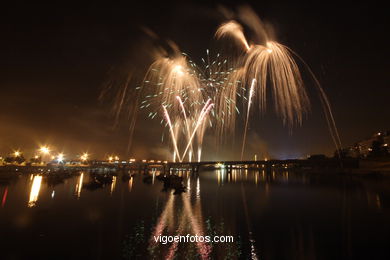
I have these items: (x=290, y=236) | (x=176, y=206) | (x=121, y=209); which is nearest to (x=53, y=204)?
(x=121, y=209)

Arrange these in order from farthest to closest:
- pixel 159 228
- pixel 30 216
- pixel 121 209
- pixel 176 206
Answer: pixel 176 206 < pixel 121 209 < pixel 30 216 < pixel 159 228

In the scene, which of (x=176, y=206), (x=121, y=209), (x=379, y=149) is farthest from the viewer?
(x=379, y=149)

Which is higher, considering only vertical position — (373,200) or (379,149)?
(379,149)

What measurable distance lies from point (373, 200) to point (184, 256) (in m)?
44.0

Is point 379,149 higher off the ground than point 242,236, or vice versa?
point 379,149

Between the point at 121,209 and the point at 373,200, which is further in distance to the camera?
the point at 373,200

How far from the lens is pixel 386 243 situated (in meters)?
20.8

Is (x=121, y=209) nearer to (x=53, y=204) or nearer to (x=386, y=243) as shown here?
(x=53, y=204)

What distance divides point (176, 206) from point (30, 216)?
20.0 m

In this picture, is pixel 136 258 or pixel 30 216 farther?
pixel 30 216

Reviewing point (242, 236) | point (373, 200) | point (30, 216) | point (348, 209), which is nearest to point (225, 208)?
point (242, 236)

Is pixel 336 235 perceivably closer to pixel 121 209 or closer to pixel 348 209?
pixel 348 209

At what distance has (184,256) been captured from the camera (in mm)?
17250

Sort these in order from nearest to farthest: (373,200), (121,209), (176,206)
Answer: (121,209), (176,206), (373,200)
